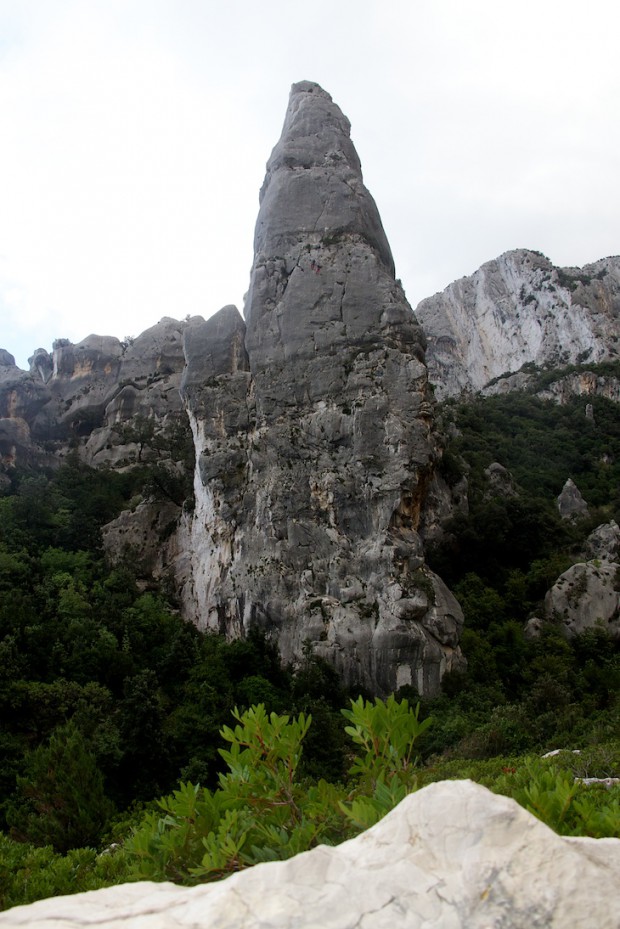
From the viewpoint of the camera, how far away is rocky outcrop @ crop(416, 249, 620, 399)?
69.4 metres

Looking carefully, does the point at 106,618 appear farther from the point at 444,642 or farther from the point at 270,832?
the point at 270,832

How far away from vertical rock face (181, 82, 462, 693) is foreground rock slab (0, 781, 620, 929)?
2023 centimetres

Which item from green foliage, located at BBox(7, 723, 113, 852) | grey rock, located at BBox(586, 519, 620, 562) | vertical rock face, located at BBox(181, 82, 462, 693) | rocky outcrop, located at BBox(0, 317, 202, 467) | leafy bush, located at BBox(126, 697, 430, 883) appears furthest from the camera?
rocky outcrop, located at BBox(0, 317, 202, 467)

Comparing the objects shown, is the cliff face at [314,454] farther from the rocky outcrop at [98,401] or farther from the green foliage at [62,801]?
the green foliage at [62,801]

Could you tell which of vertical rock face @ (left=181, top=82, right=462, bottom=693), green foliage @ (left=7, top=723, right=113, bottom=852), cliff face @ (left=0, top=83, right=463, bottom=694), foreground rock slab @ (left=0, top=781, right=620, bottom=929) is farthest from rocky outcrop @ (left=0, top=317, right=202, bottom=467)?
foreground rock slab @ (left=0, top=781, right=620, bottom=929)

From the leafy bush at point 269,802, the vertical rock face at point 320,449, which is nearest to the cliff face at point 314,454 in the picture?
the vertical rock face at point 320,449

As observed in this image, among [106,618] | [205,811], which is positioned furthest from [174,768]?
[205,811]

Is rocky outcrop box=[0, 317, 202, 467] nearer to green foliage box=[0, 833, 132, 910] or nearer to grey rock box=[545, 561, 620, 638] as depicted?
grey rock box=[545, 561, 620, 638]

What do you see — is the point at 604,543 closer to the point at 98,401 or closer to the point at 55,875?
the point at 55,875

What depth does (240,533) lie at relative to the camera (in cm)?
2769

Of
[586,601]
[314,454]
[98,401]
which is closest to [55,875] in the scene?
[314,454]

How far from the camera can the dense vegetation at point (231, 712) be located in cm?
446

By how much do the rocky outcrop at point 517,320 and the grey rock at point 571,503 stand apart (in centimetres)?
2995

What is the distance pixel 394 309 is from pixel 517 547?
469 inches
